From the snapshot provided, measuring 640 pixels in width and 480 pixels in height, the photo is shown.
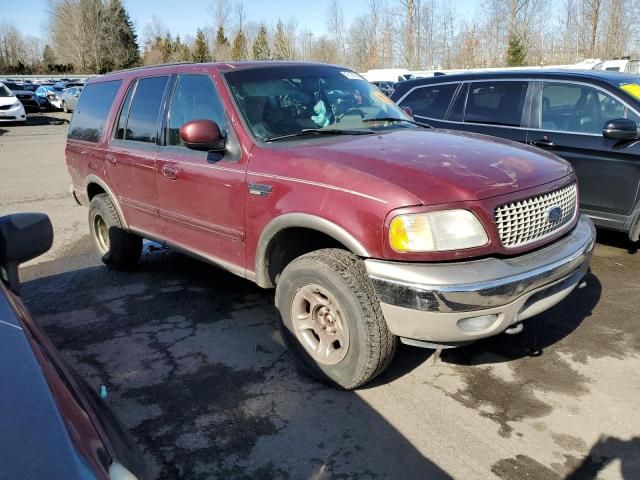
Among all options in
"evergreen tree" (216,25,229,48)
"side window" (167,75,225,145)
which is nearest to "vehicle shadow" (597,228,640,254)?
"side window" (167,75,225,145)

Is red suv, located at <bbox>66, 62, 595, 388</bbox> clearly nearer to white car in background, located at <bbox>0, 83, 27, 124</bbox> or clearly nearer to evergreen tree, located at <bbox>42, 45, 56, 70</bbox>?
white car in background, located at <bbox>0, 83, 27, 124</bbox>

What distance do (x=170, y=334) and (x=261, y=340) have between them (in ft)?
2.35

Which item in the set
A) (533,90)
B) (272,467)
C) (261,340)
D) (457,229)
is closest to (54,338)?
(261,340)

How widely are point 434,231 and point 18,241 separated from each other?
1884mm

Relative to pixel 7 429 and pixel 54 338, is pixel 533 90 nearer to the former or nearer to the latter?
pixel 54 338

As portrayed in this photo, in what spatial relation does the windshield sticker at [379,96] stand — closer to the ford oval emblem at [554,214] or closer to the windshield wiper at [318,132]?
the windshield wiper at [318,132]

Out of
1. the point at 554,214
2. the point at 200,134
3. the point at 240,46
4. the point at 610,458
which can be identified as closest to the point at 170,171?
the point at 200,134

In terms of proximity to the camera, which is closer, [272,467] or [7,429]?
[7,429]

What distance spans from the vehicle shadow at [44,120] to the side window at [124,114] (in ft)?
80.9

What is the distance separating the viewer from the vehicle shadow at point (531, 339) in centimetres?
371

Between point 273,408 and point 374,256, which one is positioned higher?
point 374,256

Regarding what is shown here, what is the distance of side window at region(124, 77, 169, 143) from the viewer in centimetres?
453

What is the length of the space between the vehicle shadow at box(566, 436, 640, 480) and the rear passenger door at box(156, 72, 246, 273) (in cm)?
230

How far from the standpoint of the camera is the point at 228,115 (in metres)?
3.75
